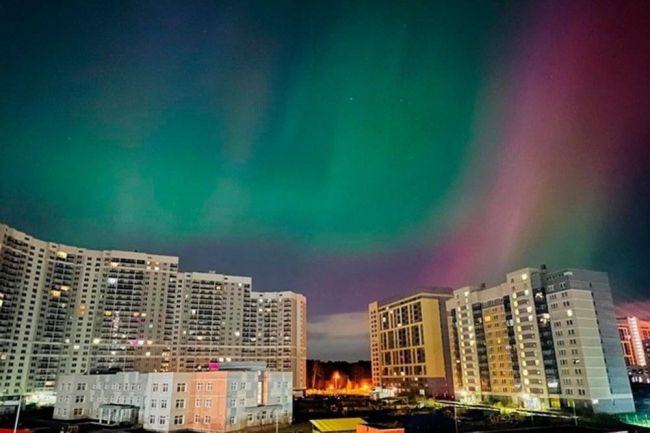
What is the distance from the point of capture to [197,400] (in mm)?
62969

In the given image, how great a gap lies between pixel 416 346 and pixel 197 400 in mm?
90947

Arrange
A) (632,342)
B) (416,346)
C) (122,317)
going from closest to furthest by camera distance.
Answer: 1. (122,317)
2. (416,346)
3. (632,342)

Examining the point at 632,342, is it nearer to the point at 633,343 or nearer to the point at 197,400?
the point at 633,343

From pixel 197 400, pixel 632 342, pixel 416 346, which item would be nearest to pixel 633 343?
pixel 632 342

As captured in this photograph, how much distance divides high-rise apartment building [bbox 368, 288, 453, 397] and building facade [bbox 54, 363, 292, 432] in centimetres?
7405

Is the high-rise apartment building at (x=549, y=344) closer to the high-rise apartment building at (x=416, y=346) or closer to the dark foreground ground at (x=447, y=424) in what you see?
the dark foreground ground at (x=447, y=424)

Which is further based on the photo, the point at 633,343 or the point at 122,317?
the point at 633,343

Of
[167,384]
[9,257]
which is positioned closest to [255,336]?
[9,257]

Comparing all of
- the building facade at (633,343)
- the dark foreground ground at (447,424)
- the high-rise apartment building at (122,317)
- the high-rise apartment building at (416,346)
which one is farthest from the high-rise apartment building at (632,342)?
the high-rise apartment building at (122,317)

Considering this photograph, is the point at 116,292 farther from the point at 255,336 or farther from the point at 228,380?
the point at 228,380

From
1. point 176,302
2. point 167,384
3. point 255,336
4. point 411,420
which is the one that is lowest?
point 411,420

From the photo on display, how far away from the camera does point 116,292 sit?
4956 inches

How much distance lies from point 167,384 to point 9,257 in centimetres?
7262

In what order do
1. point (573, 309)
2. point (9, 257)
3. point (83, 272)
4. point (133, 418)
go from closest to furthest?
point (133, 418) → point (573, 309) → point (9, 257) → point (83, 272)
